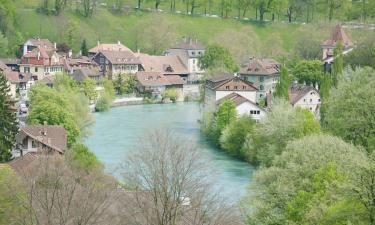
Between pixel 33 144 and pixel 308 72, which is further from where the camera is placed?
pixel 308 72

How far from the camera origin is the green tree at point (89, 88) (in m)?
48.4

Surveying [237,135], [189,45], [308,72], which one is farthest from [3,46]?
[237,135]

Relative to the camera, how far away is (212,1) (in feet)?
244

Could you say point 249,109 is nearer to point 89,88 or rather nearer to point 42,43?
point 89,88

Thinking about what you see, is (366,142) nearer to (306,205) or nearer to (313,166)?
(313,166)

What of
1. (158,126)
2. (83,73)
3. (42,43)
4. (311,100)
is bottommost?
(158,126)

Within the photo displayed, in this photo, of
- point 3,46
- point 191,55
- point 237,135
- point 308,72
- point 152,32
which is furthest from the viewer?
point 152,32

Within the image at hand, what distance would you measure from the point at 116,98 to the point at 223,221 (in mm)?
36761

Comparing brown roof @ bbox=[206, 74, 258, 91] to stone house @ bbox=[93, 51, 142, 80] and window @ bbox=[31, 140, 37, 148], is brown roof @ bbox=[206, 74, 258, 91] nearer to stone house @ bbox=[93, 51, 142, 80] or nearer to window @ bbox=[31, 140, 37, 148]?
stone house @ bbox=[93, 51, 142, 80]

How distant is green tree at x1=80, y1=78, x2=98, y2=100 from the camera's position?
48.4m

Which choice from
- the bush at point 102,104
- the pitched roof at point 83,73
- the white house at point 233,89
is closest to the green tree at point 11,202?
the white house at point 233,89

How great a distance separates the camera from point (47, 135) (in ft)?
91.8

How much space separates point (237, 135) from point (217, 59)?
1012 inches

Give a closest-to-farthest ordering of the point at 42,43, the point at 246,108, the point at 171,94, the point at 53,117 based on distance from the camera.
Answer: the point at 53,117 < the point at 246,108 < the point at 171,94 < the point at 42,43
